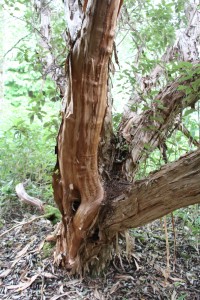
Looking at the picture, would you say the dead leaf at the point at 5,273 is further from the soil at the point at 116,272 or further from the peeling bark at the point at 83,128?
the peeling bark at the point at 83,128

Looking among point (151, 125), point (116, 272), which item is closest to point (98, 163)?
point (151, 125)

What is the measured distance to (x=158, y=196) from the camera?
52.7 inches

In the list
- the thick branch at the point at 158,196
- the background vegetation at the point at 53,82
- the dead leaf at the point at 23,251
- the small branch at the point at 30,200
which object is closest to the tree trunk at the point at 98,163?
the thick branch at the point at 158,196

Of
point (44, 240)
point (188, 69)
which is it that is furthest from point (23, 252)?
point (188, 69)

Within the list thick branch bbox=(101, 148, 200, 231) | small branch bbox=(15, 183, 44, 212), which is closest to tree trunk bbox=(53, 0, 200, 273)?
thick branch bbox=(101, 148, 200, 231)

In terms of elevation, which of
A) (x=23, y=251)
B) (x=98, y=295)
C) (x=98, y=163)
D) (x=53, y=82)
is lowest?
(x=98, y=295)

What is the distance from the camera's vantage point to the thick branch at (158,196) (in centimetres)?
122

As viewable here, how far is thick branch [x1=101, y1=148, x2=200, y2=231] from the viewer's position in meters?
1.22

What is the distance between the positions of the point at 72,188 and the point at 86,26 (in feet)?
2.47

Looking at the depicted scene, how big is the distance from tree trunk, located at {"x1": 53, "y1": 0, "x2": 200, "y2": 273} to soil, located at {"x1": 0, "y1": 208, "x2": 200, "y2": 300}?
0.10 m

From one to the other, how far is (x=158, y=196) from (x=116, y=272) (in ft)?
2.29

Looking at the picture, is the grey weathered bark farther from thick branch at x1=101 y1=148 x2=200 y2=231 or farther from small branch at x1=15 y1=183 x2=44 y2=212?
small branch at x1=15 y1=183 x2=44 y2=212

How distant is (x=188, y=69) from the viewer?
134 centimetres

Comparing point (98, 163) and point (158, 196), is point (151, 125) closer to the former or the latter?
point (98, 163)
